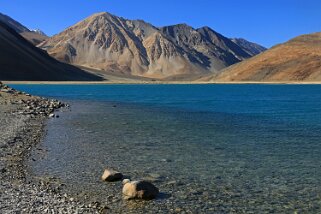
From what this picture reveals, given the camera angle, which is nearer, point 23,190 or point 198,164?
point 23,190

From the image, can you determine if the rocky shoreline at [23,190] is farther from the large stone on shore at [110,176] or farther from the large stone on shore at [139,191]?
the large stone on shore at [110,176]

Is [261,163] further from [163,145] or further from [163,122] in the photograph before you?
[163,122]

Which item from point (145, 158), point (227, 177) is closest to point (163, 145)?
point (145, 158)

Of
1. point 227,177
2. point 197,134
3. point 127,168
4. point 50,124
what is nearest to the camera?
point 227,177

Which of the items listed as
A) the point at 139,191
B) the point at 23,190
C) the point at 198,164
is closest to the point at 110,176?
the point at 139,191

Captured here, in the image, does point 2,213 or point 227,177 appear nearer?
point 2,213

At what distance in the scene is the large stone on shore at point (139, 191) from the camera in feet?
49.8

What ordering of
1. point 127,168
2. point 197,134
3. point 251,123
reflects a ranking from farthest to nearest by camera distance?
point 251,123, point 197,134, point 127,168

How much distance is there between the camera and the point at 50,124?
1464 inches

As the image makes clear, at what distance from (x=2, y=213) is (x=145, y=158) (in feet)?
35.2

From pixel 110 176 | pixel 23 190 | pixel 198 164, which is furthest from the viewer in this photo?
pixel 198 164

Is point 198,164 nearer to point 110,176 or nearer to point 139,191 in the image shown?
point 110,176

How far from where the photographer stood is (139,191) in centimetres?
1520

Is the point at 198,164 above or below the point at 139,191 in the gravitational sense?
below
